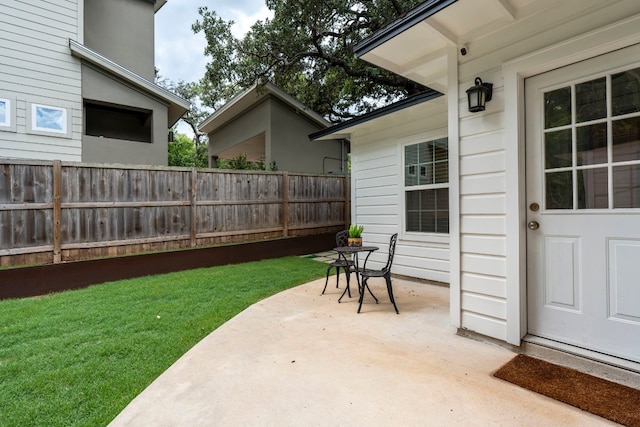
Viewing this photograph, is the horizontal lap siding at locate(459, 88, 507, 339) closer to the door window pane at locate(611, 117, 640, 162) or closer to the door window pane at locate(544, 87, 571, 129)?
the door window pane at locate(544, 87, 571, 129)

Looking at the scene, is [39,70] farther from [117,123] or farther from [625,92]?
[625,92]

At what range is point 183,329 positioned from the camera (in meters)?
2.97

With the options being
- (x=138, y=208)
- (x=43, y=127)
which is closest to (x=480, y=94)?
(x=138, y=208)

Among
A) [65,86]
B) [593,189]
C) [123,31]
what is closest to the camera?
[593,189]

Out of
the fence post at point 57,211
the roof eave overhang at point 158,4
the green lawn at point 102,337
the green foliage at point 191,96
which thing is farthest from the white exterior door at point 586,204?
the green foliage at point 191,96

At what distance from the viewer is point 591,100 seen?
2236 millimetres

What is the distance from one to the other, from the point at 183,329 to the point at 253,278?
6.58ft

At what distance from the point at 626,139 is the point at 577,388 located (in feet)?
5.45

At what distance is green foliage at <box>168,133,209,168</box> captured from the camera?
1439 centimetres

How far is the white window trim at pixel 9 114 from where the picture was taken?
593 centimetres

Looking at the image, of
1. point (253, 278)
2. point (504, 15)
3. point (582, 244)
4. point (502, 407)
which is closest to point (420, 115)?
point (504, 15)

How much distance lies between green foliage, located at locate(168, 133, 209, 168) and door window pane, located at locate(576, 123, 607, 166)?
1342 centimetres

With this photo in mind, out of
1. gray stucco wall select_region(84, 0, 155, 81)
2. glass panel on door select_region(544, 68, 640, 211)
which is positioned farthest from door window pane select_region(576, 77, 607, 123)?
gray stucco wall select_region(84, 0, 155, 81)

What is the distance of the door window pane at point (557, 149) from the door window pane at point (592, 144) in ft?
0.20
